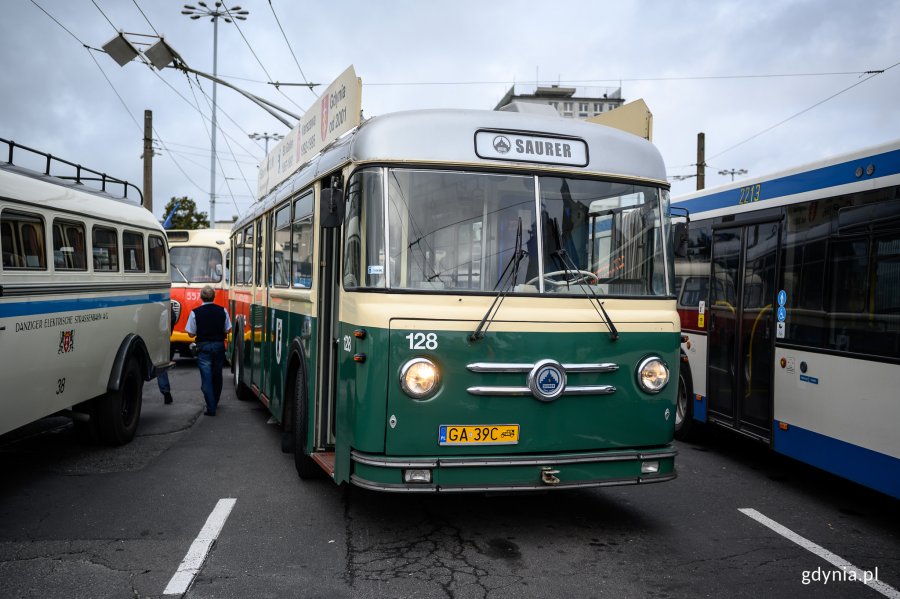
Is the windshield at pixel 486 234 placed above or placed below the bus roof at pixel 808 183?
below

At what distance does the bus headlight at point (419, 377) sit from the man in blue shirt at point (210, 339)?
6.29 meters

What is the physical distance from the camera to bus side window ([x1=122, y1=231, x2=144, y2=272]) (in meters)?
8.70

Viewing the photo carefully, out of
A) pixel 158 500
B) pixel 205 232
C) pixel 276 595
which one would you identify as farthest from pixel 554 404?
pixel 205 232

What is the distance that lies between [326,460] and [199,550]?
45.8 inches

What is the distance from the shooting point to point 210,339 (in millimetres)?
10742

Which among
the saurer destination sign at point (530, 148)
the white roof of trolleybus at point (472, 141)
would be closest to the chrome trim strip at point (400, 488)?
the white roof of trolleybus at point (472, 141)

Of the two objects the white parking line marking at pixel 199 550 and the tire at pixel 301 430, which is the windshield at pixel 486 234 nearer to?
the tire at pixel 301 430

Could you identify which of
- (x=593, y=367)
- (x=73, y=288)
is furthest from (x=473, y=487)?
(x=73, y=288)

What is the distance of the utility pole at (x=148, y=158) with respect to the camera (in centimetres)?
2611

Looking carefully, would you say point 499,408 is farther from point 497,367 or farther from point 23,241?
point 23,241

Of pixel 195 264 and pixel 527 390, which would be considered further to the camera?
pixel 195 264

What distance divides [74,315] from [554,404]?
183 inches

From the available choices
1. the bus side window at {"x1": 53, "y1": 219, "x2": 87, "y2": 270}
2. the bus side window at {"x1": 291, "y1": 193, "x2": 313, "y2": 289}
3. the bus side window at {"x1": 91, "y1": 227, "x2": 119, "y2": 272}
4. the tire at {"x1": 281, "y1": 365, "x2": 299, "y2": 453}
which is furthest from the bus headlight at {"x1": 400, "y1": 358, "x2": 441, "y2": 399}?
the bus side window at {"x1": 91, "y1": 227, "x2": 119, "y2": 272}

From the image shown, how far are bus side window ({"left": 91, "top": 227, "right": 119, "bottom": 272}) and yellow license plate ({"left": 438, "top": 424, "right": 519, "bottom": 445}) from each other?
463cm
